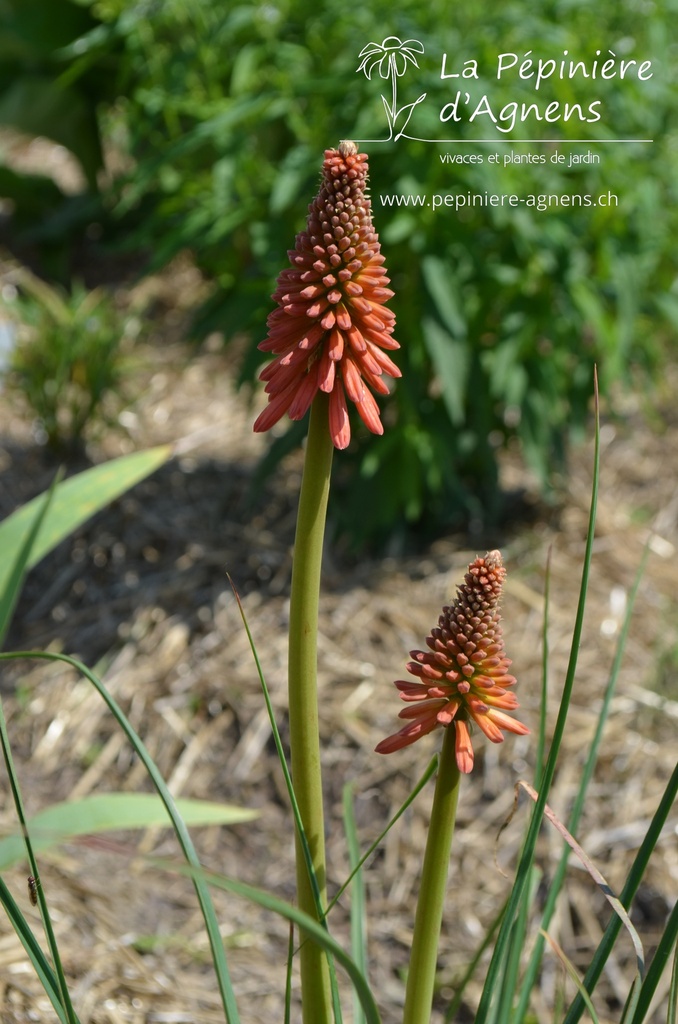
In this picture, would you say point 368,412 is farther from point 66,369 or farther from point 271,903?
point 66,369

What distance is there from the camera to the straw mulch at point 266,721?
2.10 m

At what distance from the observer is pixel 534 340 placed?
269cm

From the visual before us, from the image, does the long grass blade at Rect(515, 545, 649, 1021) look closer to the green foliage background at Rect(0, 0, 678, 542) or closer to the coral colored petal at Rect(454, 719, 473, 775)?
the coral colored petal at Rect(454, 719, 473, 775)

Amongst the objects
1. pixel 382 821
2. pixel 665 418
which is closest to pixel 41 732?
pixel 382 821

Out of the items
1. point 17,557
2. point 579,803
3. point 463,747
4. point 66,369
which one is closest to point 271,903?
point 463,747

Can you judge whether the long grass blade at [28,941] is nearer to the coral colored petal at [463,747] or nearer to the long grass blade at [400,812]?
the long grass blade at [400,812]

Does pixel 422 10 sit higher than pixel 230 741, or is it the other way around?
pixel 422 10

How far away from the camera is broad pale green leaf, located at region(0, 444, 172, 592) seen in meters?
1.77

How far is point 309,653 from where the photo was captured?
761 mm

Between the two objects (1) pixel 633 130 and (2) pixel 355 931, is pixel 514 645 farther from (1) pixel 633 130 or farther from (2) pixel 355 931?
(2) pixel 355 931

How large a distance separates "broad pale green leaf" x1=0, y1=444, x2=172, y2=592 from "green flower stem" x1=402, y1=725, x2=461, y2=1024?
113 cm

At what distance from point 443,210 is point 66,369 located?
1483 millimetres

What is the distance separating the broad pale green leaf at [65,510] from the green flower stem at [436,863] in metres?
1.13

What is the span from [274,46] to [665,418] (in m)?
2.10
